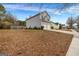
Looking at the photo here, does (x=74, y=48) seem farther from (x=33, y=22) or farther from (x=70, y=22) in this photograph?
(x=33, y=22)

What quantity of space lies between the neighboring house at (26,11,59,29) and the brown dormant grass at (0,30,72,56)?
67 mm

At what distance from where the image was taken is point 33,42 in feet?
6.09

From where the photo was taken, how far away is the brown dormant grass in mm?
1834

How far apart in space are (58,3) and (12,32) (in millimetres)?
604

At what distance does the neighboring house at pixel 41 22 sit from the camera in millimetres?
1841

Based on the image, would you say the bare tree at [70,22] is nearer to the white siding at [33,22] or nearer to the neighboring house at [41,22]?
the neighboring house at [41,22]

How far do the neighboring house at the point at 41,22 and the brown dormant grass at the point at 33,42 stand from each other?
7 centimetres

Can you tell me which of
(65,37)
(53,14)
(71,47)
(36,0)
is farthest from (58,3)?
(71,47)

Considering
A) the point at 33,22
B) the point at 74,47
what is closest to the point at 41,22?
the point at 33,22

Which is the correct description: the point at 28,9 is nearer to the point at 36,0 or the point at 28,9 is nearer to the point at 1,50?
the point at 36,0

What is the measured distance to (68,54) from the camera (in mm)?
1827

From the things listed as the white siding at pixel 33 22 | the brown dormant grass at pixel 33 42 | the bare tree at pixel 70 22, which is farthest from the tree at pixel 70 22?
the white siding at pixel 33 22

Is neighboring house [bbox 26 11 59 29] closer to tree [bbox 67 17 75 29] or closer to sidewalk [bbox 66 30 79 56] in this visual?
tree [bbox 67 17 75 29]

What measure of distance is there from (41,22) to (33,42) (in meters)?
0.24
